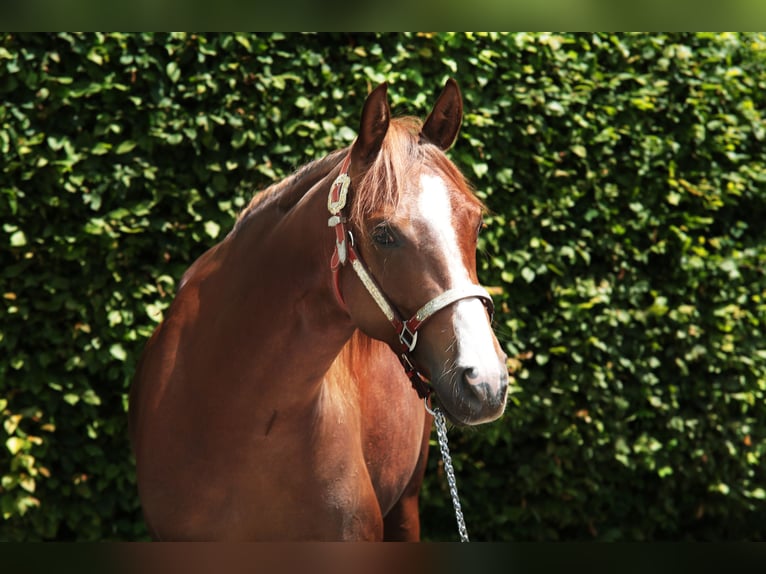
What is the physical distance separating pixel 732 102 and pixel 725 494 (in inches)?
73.0

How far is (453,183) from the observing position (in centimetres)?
179

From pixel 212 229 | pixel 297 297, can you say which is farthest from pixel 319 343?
pixel 212 229

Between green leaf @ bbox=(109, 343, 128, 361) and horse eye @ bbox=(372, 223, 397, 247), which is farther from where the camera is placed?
green leaf @ bbox=(109, 343, 128, 361)

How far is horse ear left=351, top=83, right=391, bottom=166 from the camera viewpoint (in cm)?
176

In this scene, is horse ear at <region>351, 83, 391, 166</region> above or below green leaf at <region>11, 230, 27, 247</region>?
above

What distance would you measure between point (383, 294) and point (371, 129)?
37cm

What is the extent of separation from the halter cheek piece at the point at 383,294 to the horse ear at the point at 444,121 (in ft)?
0.72

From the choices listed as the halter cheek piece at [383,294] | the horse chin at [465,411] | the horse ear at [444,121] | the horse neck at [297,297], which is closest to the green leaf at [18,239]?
the horse neck at [297,297]

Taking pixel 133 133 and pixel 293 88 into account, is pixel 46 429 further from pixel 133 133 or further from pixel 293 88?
pixel 293 88

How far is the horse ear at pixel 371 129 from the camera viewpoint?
176cm

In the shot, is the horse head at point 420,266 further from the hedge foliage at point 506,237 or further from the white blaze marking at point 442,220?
the hedge foliage at point 506,237

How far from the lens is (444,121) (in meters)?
1.95

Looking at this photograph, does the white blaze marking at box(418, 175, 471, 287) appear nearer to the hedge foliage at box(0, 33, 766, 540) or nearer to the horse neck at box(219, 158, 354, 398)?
the horse neck at box(219, 158, 354, 398)

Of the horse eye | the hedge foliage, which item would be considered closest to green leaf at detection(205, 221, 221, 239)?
the hedge foliage
